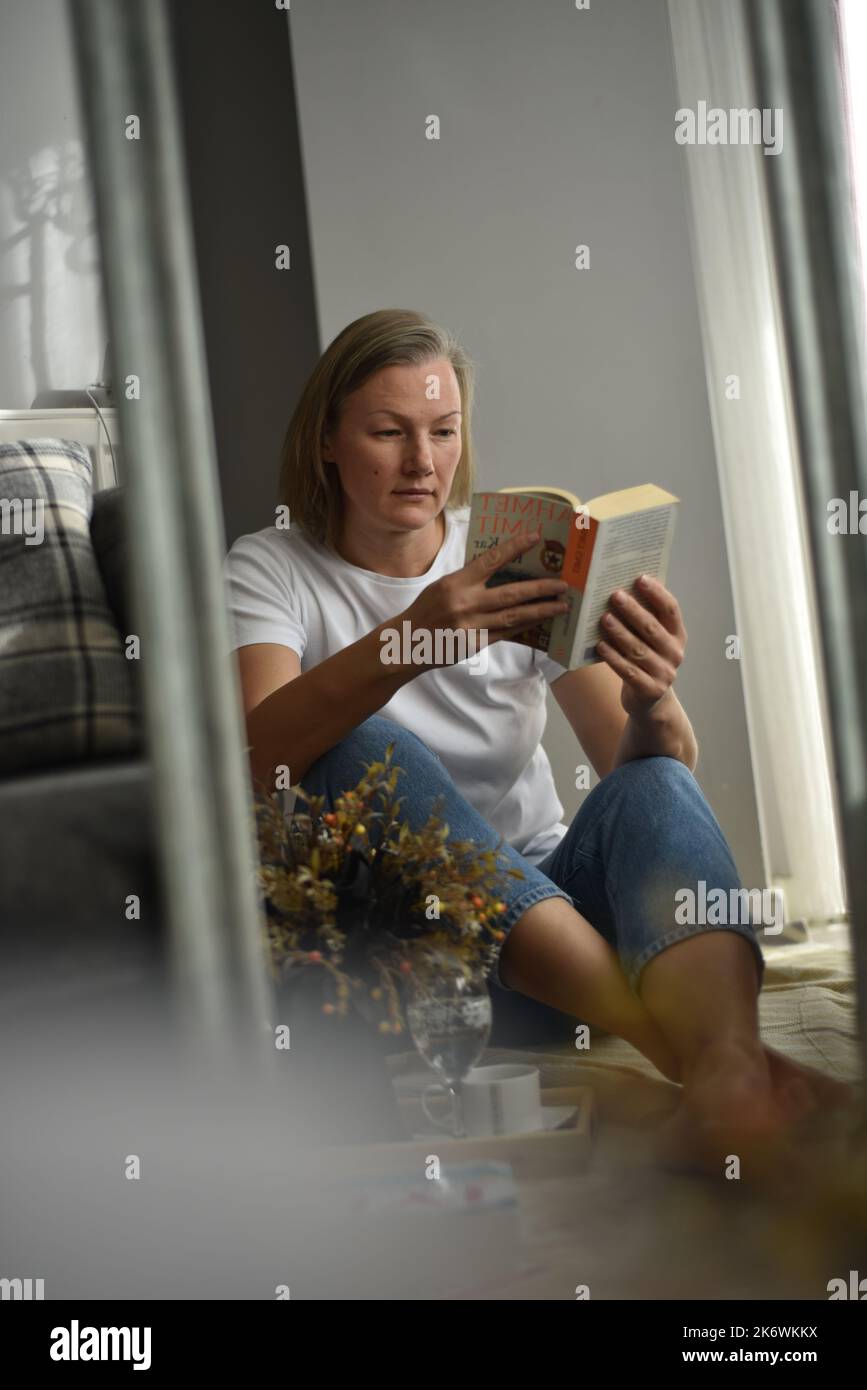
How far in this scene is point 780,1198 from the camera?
2.24 feet

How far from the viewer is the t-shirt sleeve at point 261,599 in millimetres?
1144

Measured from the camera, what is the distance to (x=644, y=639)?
1024 millimetres

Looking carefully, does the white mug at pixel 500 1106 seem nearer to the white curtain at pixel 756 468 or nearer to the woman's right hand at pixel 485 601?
the woman's right hand at pixel 485 601

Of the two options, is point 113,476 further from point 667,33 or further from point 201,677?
point 201,677

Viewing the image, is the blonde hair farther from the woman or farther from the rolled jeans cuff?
the rolled jeans cuff

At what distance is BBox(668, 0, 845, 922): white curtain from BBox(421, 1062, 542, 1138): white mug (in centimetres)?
105

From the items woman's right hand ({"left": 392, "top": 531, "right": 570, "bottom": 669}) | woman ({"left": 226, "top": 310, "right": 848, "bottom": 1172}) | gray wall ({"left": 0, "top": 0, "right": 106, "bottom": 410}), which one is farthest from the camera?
gray wall ({"left": 0, "top": 0, "right": 106, "bottom": 410})

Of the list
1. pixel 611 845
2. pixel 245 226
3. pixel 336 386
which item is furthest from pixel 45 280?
pixel 611 845

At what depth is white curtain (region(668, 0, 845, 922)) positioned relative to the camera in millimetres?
1726

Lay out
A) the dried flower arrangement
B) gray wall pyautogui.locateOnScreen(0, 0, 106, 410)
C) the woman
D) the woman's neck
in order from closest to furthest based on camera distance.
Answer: the dried flower arrangement
the woman
the woman's neck
gray wall pyautogui.locateOnScreen(0, 0, 106, 410)

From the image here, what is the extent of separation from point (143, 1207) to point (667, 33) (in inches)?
65.0

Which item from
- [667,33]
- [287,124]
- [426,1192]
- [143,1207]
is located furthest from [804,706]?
[143,1207]

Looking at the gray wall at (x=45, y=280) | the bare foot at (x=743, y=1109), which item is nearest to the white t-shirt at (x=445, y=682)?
the bare foot at (x=743, y=1109)

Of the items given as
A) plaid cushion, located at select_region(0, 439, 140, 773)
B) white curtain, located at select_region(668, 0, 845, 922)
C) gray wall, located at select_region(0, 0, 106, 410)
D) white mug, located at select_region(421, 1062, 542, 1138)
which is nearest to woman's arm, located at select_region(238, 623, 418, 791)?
plaid cushion, located at select_region(0, 439, 140, 773)
